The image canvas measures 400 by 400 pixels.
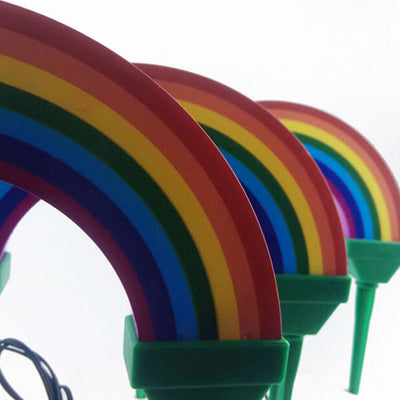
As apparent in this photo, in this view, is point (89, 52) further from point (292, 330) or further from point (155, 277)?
point (292, 330)

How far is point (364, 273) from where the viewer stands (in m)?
0.73

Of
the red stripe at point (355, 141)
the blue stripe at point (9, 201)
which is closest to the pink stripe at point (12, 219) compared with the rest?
the blue stripe at point (9, 201)

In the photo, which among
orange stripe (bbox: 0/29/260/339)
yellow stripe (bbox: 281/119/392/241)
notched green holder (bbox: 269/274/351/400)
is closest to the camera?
orange stripe (bbox: 0/29/260/339)

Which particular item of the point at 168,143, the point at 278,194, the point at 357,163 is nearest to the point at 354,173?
the point at 357,163

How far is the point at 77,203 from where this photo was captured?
1.14 ft

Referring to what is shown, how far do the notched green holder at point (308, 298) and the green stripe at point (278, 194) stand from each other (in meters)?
0.02

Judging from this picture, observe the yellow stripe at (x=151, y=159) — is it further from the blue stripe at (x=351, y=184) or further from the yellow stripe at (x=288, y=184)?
the blue stripe at (x=351, y=184)

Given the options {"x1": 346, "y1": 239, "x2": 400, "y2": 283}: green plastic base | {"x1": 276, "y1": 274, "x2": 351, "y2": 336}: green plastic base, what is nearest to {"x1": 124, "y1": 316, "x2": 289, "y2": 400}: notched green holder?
{"x1": 276, "y1": 274, "x2": 351, "y2": 336}: green plastic base

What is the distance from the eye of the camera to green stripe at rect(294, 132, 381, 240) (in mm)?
696

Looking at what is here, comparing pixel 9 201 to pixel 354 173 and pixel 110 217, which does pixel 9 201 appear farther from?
pixel 354 173

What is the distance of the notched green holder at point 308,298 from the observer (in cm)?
51

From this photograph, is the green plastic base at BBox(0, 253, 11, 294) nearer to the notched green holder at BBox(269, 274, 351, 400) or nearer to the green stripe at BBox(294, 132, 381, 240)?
the notched green holder at BBox(269, 274, 351, 400)

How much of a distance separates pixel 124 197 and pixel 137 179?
0.05 feet

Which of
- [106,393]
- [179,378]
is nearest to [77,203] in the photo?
[179,378]
